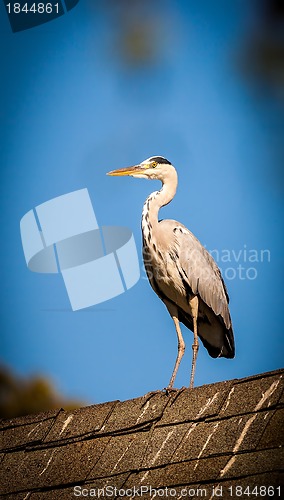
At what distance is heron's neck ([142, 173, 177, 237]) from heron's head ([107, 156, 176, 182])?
0.21ft

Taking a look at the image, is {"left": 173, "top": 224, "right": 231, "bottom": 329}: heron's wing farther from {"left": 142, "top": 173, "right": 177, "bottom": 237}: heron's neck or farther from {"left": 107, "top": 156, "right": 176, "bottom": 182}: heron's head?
{"left": 107, "top": 156, "right": 176, "bottom": 182}: heron's head

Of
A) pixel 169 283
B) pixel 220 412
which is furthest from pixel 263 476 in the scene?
pixel 169 283

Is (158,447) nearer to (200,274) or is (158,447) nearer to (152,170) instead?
(200,274)

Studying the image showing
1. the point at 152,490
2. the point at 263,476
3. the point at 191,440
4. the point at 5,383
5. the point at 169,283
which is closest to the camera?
the point at 263,476

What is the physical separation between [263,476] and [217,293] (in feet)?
13.2

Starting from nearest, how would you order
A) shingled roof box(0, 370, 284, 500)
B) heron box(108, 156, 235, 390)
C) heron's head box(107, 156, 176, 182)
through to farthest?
shingled roof box(0, 370, 284, 500), heron box(108, 156, 235, 390), heron's head box(107, 156, 176, 182)

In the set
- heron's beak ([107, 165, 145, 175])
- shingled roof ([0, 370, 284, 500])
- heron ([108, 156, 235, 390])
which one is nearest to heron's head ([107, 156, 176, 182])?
heron's beak ([107, 165, 145, 175])

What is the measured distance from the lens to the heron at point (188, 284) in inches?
283

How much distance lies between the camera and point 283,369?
3.86 metres

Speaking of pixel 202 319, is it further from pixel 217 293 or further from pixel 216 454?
pixel 216 454

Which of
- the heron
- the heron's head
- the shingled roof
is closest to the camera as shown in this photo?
the shingled roof

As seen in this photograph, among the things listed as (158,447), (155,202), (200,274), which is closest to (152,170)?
(155,202)

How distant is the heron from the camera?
23.6 feet

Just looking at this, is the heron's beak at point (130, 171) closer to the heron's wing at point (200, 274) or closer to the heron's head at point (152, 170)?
the heron's head at point (152, 170)
